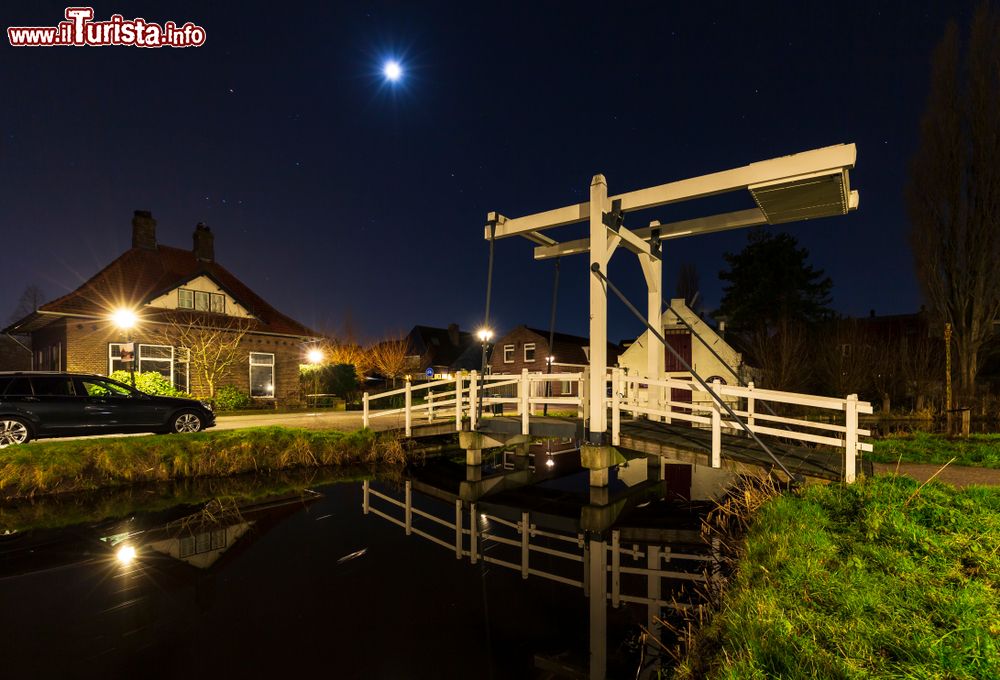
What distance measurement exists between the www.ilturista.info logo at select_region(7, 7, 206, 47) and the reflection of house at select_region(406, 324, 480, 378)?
112 ft

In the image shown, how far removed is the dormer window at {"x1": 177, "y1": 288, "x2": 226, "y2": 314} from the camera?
20.6 meters

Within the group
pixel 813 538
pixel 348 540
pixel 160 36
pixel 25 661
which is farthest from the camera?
pixel 160 36

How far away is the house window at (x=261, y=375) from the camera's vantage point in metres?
21.7

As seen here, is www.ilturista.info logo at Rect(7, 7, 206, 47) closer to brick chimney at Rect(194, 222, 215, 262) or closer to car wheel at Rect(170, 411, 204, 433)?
car wheel at Rect(170, 411, 204, 433)

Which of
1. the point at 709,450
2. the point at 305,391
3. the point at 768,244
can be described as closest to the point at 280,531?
the point at 709,450

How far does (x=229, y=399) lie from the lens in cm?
1967

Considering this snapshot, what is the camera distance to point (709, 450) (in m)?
7.29

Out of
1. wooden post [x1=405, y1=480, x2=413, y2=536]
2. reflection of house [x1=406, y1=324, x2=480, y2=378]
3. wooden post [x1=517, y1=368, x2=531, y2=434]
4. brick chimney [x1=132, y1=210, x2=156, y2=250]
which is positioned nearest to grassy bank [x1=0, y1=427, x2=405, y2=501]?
wooden post [x1=405, y1=480, x2=413, y2=536]

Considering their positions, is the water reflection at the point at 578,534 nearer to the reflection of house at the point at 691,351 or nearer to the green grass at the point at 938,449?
the green grass at the point at 938,449

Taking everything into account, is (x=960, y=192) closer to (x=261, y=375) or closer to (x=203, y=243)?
(x=261, y=375)

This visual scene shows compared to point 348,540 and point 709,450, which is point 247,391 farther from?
point 709,450

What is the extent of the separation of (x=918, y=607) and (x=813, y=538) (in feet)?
4.27

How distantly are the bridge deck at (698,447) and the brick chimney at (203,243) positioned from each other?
69.8 feet

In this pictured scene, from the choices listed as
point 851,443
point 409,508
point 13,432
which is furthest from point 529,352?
point 851,443
